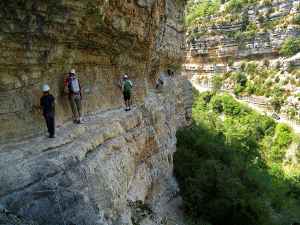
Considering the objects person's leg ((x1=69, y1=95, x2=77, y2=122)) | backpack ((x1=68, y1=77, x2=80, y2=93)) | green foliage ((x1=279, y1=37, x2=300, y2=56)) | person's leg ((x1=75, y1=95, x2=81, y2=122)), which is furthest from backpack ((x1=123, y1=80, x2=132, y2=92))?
green foliage ((x1=279, y1=37, x2=300, y2=56))

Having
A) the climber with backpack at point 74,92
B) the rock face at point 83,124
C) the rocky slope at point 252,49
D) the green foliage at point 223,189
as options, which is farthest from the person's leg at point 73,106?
the rocky slope at point 252,49

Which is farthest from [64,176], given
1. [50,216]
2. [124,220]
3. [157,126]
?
[157,126]

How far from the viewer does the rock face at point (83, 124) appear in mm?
6246

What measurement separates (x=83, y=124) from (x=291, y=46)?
42.8 meters

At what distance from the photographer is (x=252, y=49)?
5238 centimetres

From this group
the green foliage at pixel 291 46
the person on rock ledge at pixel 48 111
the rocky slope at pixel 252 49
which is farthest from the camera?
the green foliage at pixel 291 46

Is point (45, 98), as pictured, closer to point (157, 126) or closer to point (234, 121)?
point (157, 126)

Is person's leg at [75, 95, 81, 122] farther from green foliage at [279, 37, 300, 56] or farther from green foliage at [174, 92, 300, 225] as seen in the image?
green foliage at [279, 37, 300, 56]

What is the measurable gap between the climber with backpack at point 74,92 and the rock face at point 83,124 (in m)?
0.21

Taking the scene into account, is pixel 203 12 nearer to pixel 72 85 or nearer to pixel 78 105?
pixel 78 105

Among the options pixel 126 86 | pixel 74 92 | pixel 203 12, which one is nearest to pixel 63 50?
pixel 74 92

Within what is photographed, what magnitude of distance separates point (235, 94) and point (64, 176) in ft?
150

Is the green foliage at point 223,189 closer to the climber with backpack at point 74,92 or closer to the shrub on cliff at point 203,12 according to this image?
the climber with backpack at point 74,92

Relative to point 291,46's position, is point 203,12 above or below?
above
